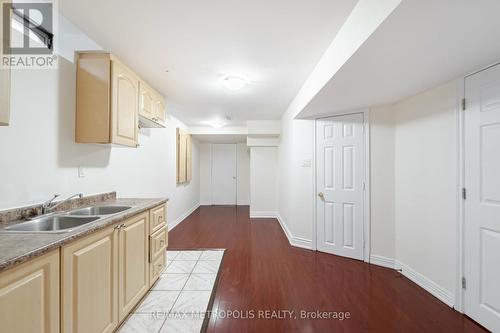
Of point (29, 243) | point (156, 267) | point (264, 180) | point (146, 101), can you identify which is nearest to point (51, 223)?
point (29, 243)

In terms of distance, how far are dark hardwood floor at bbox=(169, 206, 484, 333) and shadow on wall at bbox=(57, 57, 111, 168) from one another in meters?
1.90

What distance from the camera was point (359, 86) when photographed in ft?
7.09

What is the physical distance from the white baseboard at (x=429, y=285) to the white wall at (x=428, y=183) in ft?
0.14

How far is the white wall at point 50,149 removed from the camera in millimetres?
1393

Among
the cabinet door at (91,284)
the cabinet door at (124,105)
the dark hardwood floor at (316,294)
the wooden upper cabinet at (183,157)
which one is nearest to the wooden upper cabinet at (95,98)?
the cabinet door at (124,105)

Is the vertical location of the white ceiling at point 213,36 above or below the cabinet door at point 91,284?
above

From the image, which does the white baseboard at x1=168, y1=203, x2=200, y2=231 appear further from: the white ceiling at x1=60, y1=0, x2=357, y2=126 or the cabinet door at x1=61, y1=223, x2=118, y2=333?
the cabinet door at x1=61, y1=223, x2=118, y2=333

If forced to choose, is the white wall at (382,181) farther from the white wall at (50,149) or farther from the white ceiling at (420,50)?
the white wall at (50,149)

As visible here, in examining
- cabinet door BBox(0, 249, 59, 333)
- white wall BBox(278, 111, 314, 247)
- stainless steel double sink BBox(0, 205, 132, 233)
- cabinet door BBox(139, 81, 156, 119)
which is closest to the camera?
cabinet door BBox(0, 249, 59, 333)

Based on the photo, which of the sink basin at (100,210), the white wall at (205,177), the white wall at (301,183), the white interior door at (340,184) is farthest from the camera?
the white wall at (205,177)

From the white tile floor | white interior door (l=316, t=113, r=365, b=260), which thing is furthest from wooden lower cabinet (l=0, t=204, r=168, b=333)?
white interior door (l=316, t=113, r=365, b=260)

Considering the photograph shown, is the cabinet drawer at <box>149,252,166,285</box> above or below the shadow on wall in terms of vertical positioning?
below

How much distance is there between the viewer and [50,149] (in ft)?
5.41

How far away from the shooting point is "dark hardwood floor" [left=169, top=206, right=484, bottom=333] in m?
1.75
